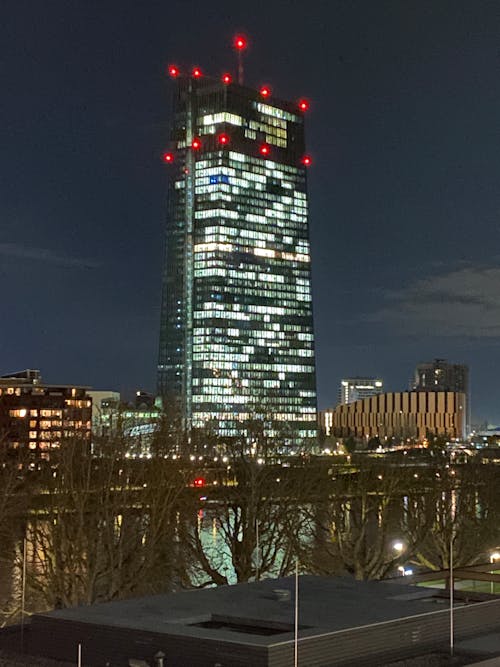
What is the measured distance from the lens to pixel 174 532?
1449 inches

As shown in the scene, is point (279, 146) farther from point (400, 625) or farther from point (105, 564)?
point (400, 625)

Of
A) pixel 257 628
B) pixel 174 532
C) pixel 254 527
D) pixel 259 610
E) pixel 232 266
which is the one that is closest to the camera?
pixel 257 628

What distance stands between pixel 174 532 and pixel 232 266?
370ft

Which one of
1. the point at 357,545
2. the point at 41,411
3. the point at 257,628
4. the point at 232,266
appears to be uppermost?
the point at 232,266

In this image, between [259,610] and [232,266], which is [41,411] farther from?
[259,610]

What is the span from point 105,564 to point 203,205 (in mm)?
121668

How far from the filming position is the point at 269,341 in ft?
494

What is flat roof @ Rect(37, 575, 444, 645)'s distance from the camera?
15570 mm

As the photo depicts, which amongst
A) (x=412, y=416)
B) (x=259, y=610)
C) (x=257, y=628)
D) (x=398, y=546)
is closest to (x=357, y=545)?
(x=398, y=546)

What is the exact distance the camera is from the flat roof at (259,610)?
15.6 m

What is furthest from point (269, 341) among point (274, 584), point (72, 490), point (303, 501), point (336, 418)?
point (274, 584)

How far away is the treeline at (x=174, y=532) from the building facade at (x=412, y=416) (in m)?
140

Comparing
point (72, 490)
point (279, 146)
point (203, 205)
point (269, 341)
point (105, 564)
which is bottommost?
point (105, 564)

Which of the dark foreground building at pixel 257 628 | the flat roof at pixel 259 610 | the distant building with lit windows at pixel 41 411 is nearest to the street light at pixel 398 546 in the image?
the flat roof at pixel 259 610
